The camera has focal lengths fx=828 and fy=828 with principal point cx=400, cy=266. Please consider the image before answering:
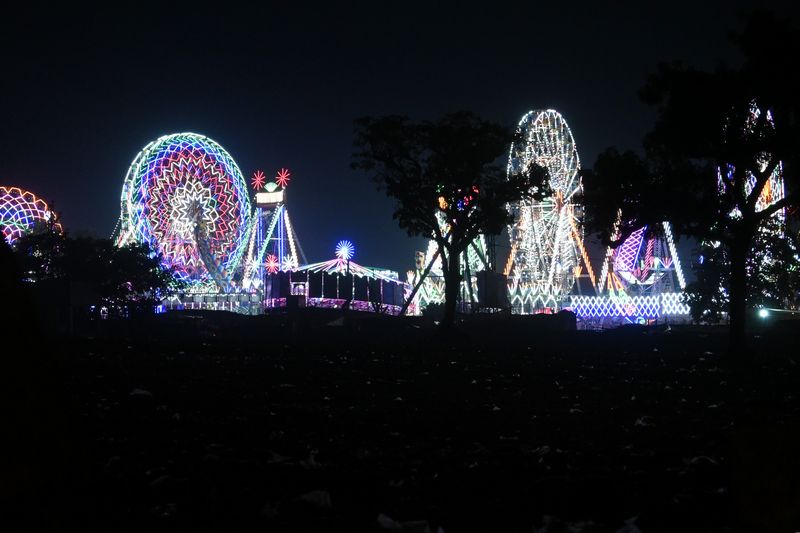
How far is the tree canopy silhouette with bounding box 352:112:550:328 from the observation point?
119ft

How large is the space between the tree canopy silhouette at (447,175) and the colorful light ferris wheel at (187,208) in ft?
104

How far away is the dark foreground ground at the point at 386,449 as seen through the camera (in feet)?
11.4

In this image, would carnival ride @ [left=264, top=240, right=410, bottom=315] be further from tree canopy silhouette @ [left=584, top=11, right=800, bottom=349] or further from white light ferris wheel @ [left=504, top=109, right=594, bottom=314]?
tree canopy silhouette @ [left=584, top=11, right=800, bottom=349]

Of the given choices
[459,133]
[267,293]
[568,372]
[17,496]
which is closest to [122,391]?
[17,496]

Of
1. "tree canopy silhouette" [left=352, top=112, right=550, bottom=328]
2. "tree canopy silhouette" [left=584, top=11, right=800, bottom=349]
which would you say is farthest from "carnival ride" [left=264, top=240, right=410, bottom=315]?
"tree canopy silhouette" [left=584, top=11, right=800, bottom=349]

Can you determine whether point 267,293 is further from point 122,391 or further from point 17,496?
point 17,496

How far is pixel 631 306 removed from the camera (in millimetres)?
122938

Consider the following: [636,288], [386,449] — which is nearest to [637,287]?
[636,288]

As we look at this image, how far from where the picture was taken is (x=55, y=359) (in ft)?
9.52

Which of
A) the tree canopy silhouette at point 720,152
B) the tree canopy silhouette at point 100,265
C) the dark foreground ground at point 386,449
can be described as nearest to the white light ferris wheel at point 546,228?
the tree canopy silhouette at point 100,265

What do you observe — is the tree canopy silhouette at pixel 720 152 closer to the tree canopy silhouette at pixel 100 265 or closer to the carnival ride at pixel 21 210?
the tree canopy silhouette at pixel 100 265

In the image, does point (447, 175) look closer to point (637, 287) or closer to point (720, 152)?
point (720, 152)

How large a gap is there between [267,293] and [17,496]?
95.5 meters

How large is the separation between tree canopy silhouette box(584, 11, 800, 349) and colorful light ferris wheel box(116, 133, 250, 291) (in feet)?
148
